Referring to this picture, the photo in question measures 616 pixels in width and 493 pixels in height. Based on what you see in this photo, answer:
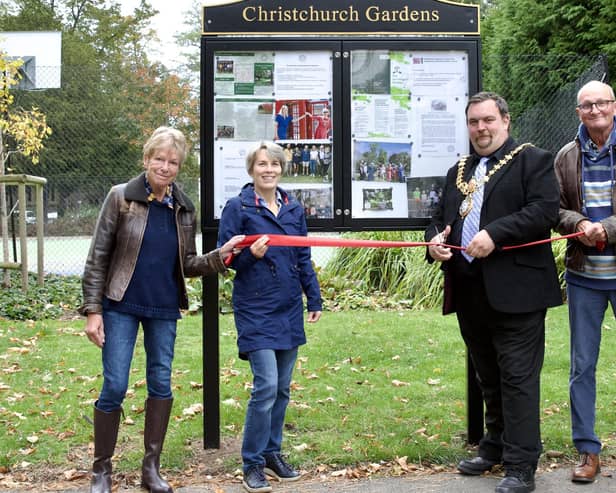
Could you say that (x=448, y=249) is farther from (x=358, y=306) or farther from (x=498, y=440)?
(x=358, y=306)

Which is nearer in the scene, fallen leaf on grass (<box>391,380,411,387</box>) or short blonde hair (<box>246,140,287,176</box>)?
short blonde hair (<box>246,140,287,176</box>)

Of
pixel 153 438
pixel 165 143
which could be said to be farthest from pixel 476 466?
pixel 165 143

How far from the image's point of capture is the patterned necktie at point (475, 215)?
4.02 meters

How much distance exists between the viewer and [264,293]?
12.9 feet

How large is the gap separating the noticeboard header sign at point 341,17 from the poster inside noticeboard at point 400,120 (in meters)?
0.16

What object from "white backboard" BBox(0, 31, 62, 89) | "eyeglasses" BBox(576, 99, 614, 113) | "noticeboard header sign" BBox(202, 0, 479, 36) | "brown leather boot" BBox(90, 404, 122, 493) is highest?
"white backboard" BBox(0, 31, 62, 89)

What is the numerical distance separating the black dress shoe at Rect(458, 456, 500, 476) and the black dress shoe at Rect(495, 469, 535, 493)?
28 centimetres

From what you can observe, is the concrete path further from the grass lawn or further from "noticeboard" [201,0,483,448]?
"noticeboard" [201,0,483,448]

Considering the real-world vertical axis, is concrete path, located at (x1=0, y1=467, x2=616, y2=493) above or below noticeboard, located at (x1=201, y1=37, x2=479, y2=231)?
below

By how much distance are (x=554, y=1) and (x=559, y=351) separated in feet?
44.8

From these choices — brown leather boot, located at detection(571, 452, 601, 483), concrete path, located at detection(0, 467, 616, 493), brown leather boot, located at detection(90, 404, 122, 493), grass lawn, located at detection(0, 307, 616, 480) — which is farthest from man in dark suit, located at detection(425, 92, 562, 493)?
brown leather boot, located at detection(90, 404, 122, 493)

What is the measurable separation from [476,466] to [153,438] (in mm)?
1822

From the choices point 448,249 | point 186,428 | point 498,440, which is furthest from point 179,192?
point 498,440

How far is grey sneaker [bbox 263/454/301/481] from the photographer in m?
4.19
